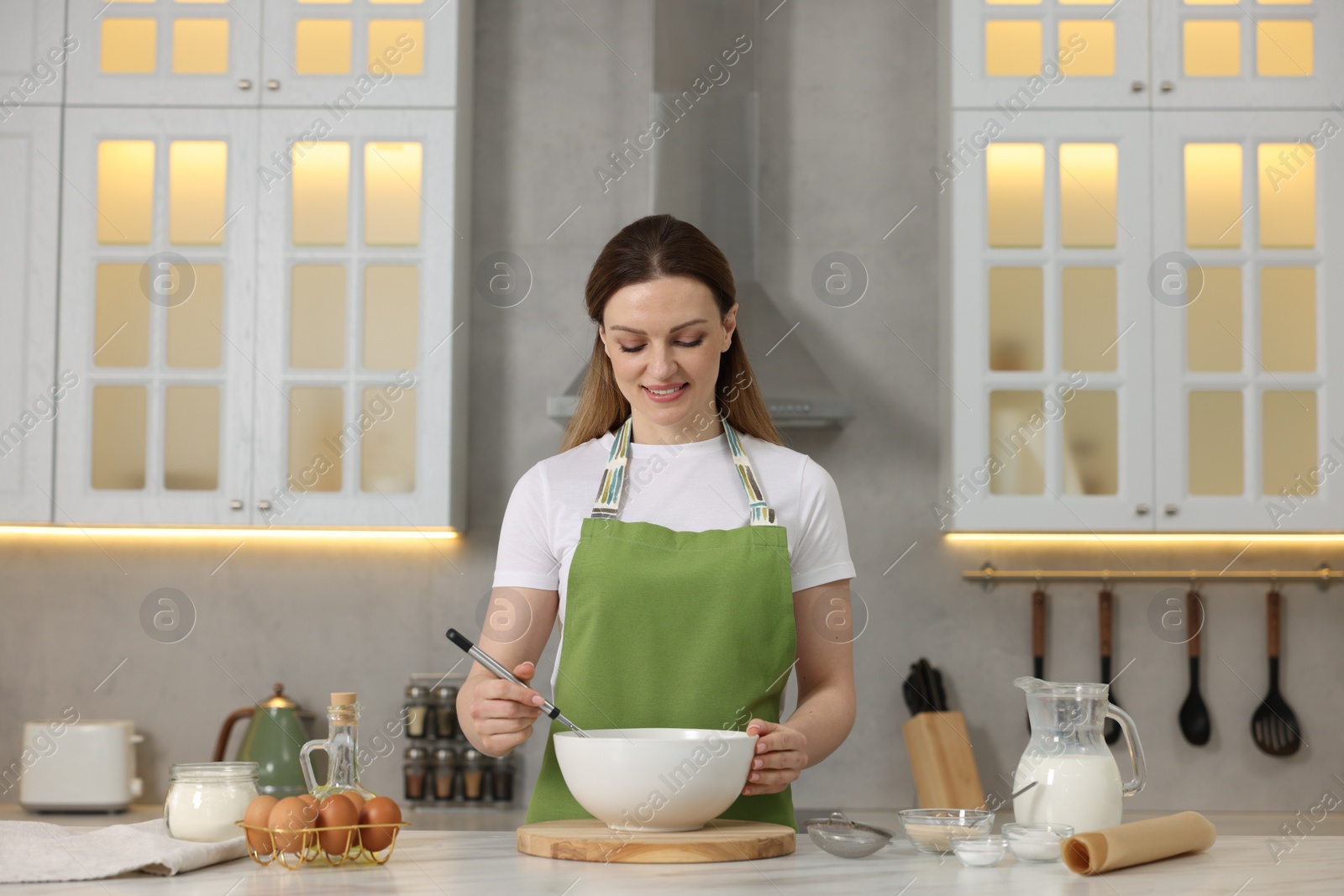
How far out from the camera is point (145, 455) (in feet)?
9.34

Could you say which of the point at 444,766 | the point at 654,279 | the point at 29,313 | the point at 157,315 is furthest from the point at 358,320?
the point at 654,279

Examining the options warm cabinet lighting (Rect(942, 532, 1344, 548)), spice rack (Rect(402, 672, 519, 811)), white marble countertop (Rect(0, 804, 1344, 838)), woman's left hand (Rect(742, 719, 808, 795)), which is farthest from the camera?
warm cabinet lighting (Rect(942, 532, 1344, 548))

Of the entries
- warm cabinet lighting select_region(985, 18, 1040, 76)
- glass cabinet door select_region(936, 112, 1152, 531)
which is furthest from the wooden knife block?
warm cabinet lighting select_region(985, 18, 1040, 76)

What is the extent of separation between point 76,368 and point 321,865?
210 centimetres

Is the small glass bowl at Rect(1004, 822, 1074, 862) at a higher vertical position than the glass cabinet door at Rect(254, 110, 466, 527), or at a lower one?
lower

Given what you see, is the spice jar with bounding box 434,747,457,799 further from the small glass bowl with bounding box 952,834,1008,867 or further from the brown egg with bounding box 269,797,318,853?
the small glass bowl with bounding box 952,834,1008,867

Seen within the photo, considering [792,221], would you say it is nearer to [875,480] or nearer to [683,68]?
[683,68]

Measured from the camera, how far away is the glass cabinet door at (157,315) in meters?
2.84

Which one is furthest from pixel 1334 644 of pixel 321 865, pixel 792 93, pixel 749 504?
pixel 321 865

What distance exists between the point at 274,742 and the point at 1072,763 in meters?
2.12

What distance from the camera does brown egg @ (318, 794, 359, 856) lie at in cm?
Result: 112

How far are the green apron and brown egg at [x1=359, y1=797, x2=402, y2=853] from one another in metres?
0.34

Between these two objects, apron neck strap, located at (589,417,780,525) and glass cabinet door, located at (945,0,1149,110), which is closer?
apron neck strap, located at (589,417,780,525)

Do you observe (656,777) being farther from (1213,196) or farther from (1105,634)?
(1213,196)
